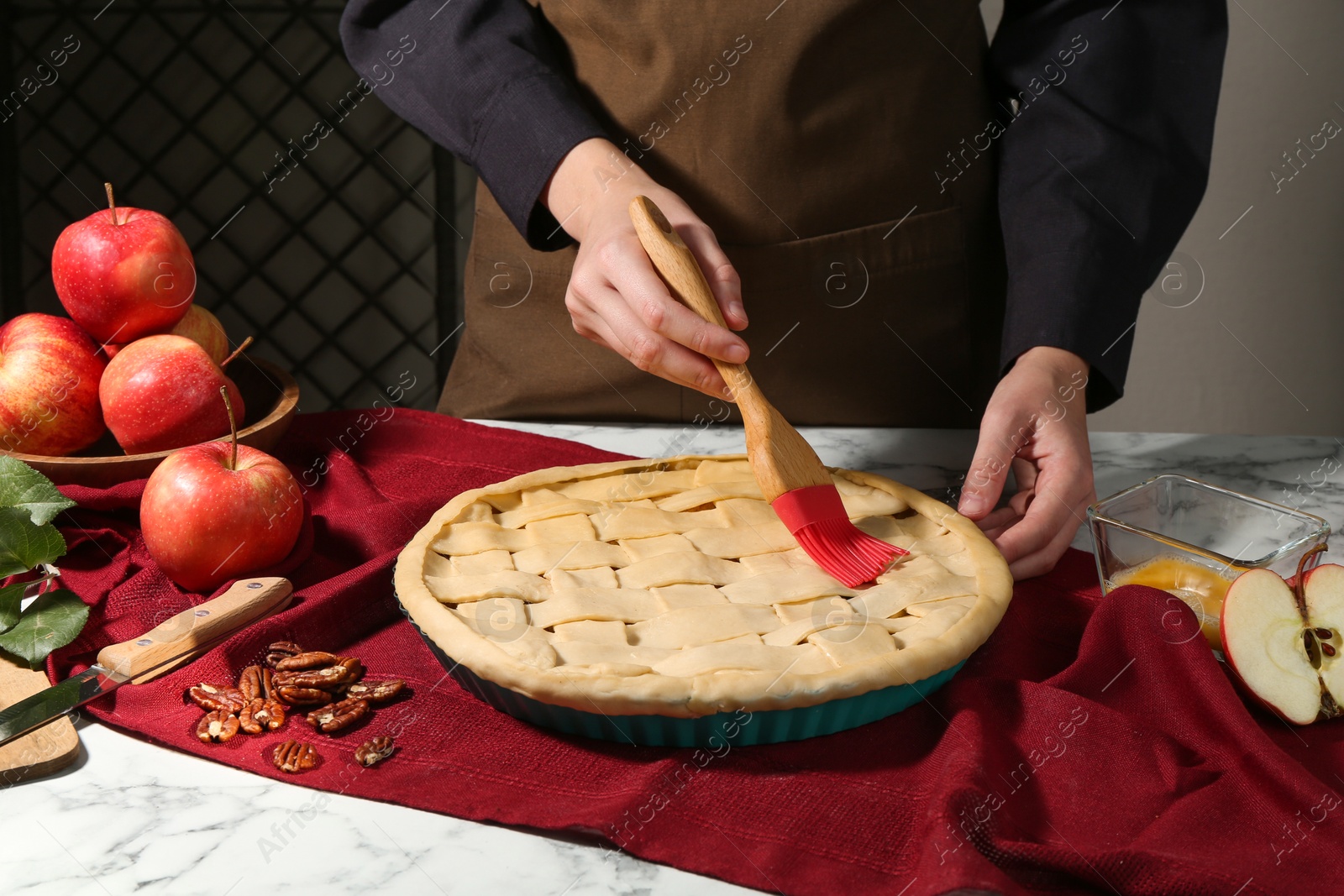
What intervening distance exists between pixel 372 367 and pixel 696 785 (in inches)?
78.7

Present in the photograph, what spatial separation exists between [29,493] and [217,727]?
28 centimetres

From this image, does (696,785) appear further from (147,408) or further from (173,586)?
(147,408)

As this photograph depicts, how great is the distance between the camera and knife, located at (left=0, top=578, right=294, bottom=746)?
631 mm

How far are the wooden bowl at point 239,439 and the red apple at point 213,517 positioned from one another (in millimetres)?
61

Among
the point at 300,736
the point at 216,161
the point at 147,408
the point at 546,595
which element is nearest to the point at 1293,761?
the point at 546,595

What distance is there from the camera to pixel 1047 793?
1.95ft

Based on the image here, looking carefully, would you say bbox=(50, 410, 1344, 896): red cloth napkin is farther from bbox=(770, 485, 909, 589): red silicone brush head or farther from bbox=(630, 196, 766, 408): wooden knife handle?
bbox=(630, 196, 766, 408): wooden knife handle

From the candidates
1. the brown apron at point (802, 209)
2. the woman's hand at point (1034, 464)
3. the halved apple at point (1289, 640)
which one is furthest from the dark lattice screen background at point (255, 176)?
the halved apple at point (1289, 640)

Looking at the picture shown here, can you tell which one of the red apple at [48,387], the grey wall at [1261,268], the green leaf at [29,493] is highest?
the red apple at [48,387]

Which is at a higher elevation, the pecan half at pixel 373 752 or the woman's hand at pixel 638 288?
the woman's hand at pixel 638 288

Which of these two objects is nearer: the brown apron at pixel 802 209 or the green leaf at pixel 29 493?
the green leaf at pixel 29 493

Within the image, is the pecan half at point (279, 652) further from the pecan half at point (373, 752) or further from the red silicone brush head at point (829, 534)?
the red silicone brush head at point (829, 534)

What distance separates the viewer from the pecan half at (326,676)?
677 mm

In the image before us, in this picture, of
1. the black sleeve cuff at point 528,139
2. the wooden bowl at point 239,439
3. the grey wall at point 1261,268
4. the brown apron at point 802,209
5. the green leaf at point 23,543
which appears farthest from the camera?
the grey wall at point 1261,268
